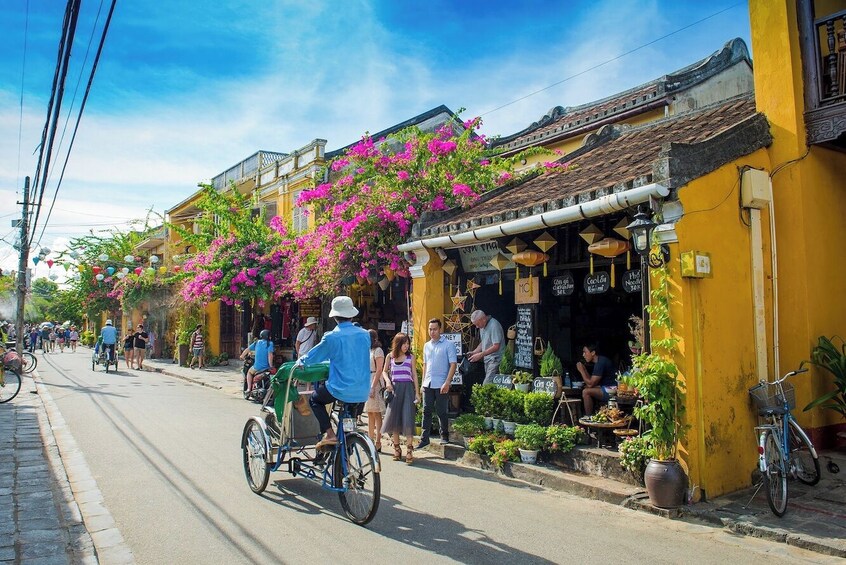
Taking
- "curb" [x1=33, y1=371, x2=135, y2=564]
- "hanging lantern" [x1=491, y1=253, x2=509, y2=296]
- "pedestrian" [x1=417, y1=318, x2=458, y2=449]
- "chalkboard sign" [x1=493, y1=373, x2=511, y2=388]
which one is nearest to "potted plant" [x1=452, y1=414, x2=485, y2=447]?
"pedestrian" [x1=417, y1=318, x2=458, y2=449]

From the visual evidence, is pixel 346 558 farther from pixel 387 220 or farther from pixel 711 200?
pixel 387 220

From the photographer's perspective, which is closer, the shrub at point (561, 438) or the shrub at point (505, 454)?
the shrub at point (561, 438)

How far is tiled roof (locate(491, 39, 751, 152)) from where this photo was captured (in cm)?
1377

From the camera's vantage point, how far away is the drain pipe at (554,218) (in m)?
6.82

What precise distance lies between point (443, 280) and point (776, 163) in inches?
217

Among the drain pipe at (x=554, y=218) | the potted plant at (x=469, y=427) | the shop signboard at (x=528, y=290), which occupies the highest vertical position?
the drain pipe at (x=554, y=218)

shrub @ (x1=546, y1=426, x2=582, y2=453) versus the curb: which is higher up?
shrub @ (x1=546, y1=426, x2=582, y2=453)

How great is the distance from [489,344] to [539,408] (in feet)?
6.66

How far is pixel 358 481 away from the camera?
5715mm

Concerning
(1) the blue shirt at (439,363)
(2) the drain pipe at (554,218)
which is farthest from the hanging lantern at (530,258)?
(1) the blue shirt at (439,363)

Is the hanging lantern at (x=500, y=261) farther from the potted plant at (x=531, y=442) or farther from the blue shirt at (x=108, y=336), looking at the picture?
the blue shirt at (x=108, y=336)

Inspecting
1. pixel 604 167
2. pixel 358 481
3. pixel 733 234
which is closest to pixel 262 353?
pixel 604 167

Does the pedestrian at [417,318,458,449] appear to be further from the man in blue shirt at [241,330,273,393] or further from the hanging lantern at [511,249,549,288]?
the man in blue shirt at [241,330,273,393]

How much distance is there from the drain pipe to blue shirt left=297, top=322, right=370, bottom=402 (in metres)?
3.27
